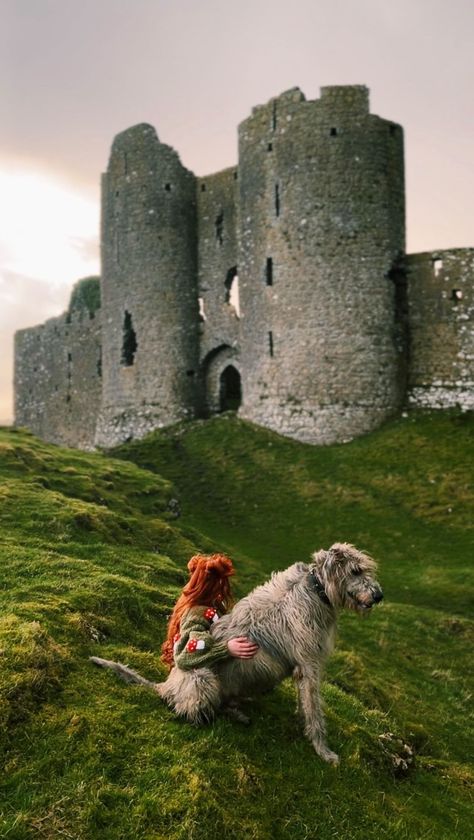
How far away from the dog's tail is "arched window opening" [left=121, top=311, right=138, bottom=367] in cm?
3127

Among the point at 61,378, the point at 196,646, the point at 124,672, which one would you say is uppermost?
the point at 61,378

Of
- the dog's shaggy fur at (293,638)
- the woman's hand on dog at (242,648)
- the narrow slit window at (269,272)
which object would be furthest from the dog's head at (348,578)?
the narrow slit window at (269,272)

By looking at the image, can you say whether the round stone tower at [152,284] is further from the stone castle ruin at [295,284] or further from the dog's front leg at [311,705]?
the dog's front leg at [311,705]

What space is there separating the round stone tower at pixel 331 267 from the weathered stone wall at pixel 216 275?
4.40 metres

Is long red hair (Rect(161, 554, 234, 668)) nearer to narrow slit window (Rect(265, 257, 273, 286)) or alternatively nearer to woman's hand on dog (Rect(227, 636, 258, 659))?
woman's hand on dog (Rect(227, 636, 258, 659))

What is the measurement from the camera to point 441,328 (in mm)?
29625

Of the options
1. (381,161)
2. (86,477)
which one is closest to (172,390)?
(381,161)

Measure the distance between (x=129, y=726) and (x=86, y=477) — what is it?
1162 centimetres

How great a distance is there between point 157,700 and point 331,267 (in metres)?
24.7

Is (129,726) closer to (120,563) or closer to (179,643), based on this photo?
(179,643)

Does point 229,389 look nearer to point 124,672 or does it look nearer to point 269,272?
point 269,272

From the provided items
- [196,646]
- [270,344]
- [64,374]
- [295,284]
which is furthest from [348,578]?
[64,374]

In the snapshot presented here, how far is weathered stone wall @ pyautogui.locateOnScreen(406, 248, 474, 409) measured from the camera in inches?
1142

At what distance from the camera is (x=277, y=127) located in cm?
3133
